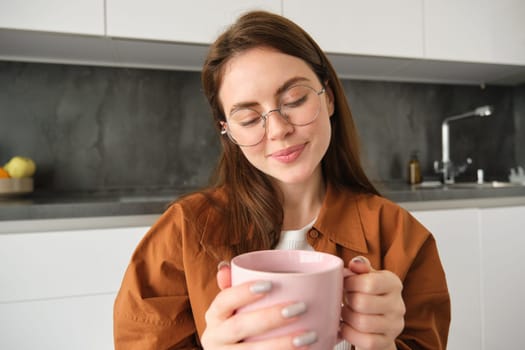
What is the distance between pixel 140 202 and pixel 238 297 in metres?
0.98

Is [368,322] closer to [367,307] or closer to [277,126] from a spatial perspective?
[367,307]

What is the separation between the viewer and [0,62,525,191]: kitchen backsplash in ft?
5.56

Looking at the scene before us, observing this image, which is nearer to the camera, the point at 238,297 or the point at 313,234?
the point at 238,297

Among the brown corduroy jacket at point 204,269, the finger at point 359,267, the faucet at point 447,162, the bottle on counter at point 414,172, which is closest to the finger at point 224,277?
the finger at point 359,267

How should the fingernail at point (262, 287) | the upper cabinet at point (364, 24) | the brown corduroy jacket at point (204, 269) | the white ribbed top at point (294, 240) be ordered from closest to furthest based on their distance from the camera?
1. the fingernail at point (262, 287)
2. the brown corduroy jacket at point (204, 269)
3. the white ribbed top at point (294, 240)
4. the upper cabinet at point (364, 24)

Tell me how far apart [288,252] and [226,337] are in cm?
10

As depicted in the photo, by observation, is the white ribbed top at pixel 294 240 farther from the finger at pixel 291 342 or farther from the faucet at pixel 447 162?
the faucet at pixel 447 162

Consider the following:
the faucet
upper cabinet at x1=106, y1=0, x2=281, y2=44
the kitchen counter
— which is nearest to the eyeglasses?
the kitchen counter

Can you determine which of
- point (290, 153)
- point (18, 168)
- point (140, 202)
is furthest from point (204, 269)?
point (18, 168)

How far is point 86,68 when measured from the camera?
1.75 m

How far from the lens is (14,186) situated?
138cm

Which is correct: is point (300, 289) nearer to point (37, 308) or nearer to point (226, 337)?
point (226, 337)

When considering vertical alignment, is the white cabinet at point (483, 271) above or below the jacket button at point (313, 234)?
below

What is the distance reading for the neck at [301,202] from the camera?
2.69 feet
